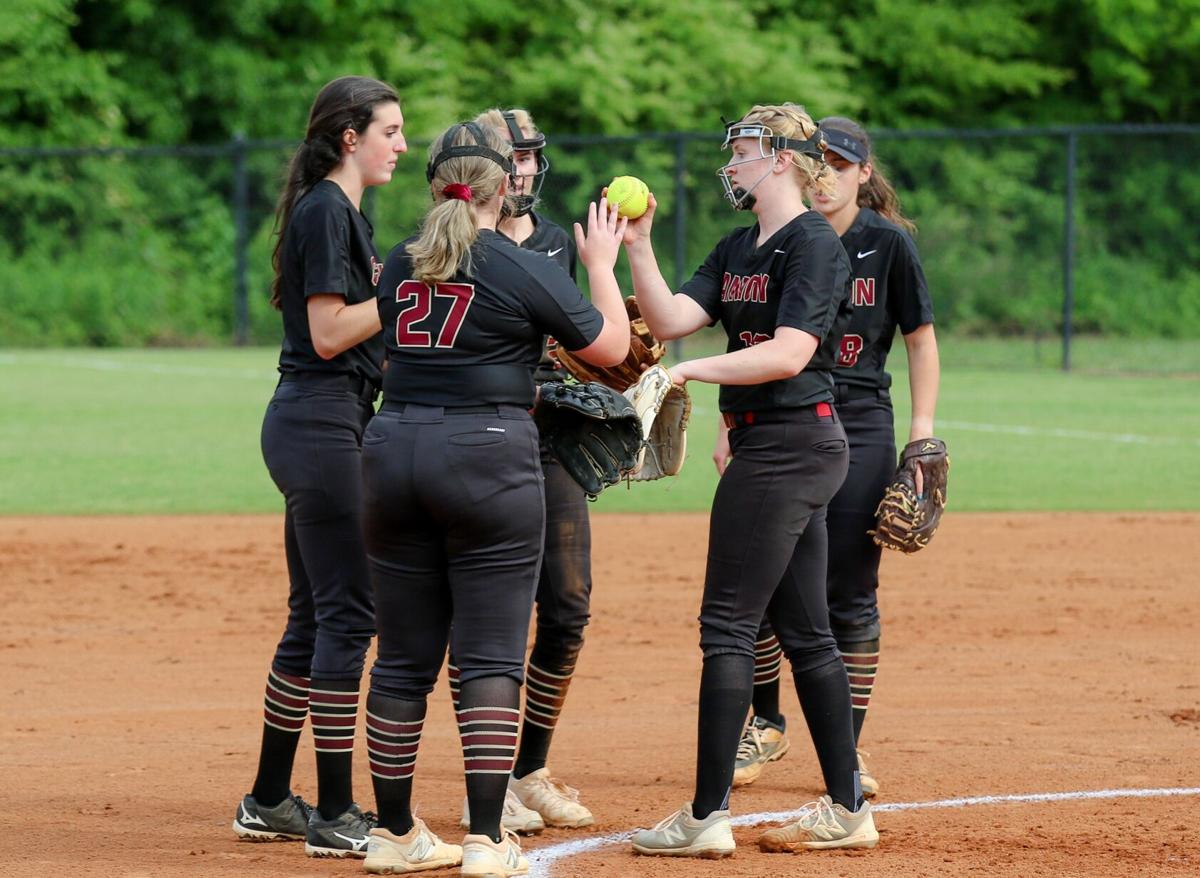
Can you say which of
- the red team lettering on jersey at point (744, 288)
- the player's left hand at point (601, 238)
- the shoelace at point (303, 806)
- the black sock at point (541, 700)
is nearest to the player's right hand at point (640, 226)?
the player's left hand at point (601, 238)

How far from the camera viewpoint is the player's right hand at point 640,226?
15.0 ft

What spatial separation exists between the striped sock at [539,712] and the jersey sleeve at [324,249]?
1343 mm

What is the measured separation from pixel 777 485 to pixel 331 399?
1241 millimetres

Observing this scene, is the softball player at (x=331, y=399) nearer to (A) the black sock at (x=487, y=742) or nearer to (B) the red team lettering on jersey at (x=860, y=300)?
(A) the black sock at (x=487, y=742)

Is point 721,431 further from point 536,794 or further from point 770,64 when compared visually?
point 770,64

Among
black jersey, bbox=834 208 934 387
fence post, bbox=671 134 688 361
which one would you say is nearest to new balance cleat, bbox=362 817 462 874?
black jersey, bbox=834 208 934 387

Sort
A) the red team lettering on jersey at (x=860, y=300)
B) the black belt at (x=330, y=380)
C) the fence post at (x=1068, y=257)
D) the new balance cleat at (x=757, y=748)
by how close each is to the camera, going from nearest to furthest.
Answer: the black belt at (x=330, y=380)
the red team lettering on jersey at (x=860, y=300)
the new balance cleat at (x=757, y=748)
the fence post at (x=1068, y=257)

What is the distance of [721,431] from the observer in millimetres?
A: 5355

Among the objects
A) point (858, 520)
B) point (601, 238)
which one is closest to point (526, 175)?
point (601, 238)

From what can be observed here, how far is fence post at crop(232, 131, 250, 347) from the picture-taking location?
915 inches

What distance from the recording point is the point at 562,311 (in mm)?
4031

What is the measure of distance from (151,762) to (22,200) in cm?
2027

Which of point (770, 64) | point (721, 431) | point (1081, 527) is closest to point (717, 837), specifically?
point (721, 431)

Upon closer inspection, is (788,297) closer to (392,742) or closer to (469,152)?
(469,152)
